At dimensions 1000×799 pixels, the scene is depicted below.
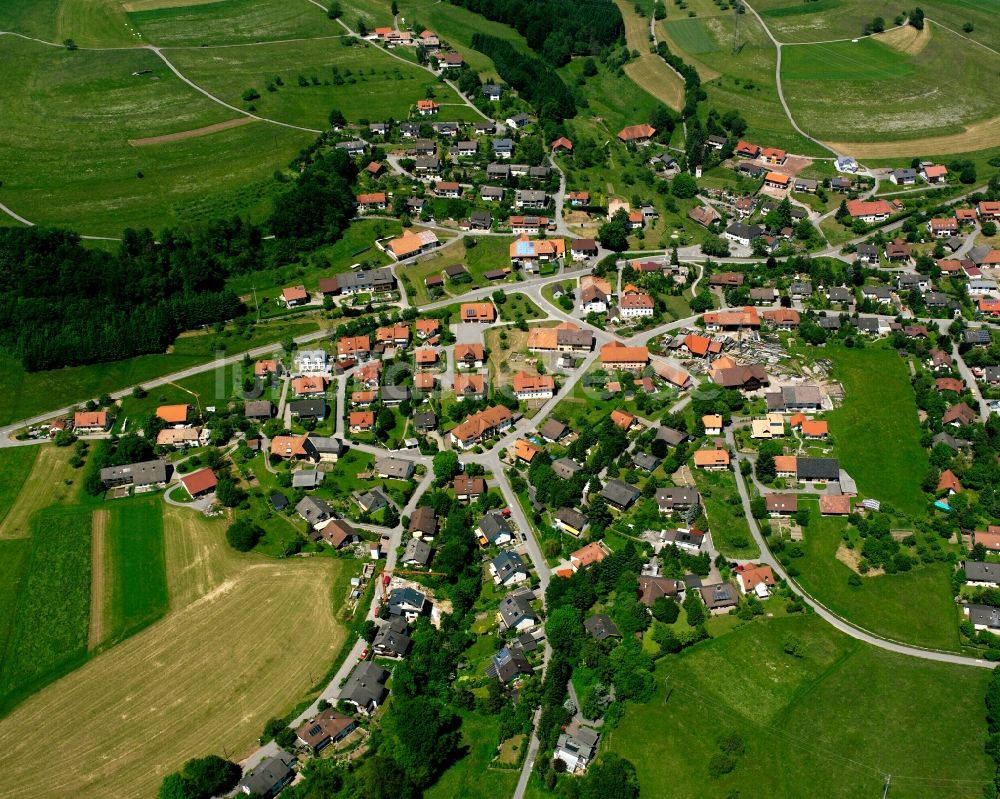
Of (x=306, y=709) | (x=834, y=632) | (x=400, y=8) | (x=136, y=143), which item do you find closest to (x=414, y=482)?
(x=306, y=709)

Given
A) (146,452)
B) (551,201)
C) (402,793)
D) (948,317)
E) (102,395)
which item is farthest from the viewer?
(551,201)

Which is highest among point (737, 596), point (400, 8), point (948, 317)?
point (400, 8)

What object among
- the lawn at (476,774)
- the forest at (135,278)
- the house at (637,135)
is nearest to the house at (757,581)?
the lawn at (476,774)

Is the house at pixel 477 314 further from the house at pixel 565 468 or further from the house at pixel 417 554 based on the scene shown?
the house at pixel 417 554

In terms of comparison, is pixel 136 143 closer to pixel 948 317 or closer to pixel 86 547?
pixel 86 547

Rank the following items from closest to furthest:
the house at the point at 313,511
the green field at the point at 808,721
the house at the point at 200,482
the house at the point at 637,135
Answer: the green field at the point at 808,721 < the house at the point at 313,511 < the house at the point at 200,482 < the house at the point at 637,135

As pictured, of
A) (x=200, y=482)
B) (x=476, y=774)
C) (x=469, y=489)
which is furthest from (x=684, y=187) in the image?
(x=476, y=774)
